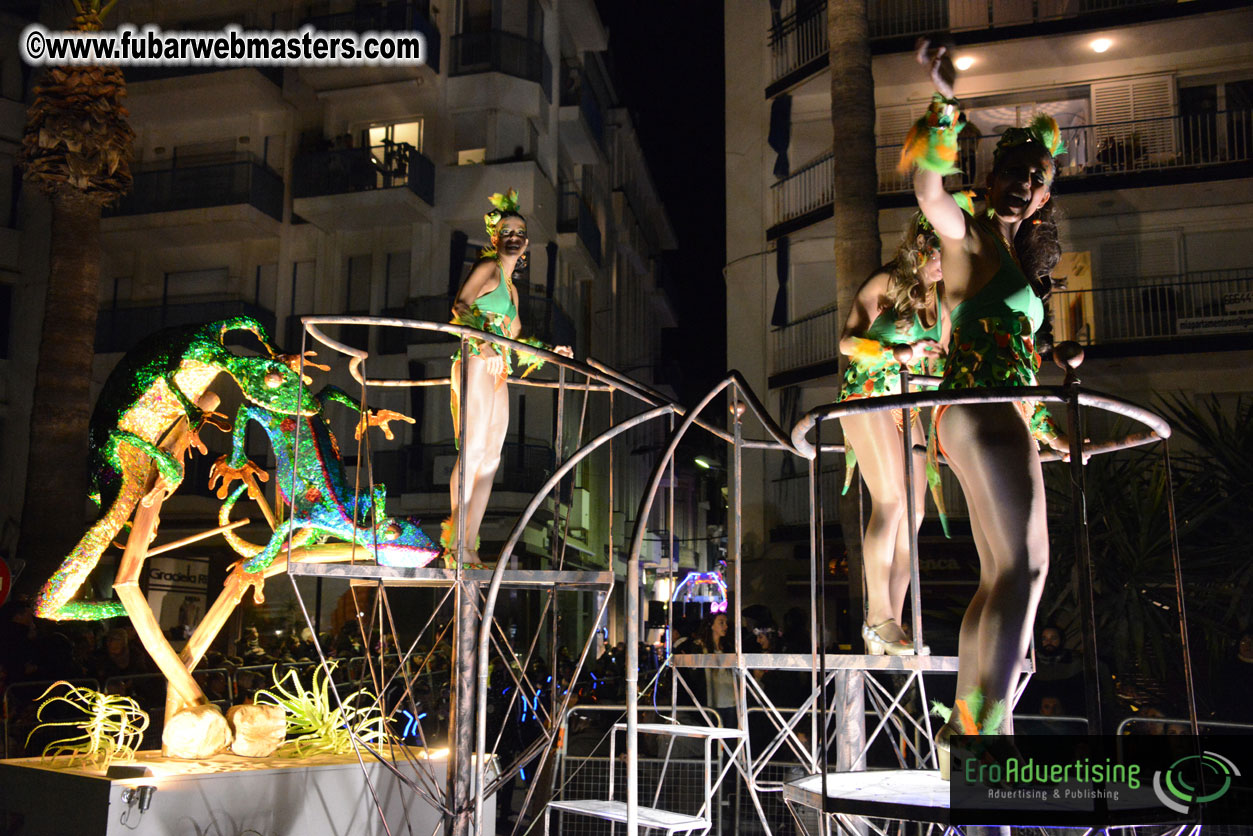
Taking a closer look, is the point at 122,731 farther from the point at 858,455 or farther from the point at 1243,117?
the point at 1243,117

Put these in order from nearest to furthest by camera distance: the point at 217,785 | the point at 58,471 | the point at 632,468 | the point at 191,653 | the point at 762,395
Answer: the point at 217,785 → the point at 191,653 → the point at 58,471 → the point at 762,395 → the point at 632,468

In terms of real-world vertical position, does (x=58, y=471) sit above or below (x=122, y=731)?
above

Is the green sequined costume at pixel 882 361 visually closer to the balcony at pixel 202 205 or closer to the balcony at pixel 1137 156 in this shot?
the balcony at pixel 1137 156

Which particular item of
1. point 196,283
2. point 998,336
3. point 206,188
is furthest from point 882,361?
point 196,283

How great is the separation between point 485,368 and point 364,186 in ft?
54.1

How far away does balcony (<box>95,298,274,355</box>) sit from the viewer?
21297 mm

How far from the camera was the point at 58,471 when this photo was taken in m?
11.1

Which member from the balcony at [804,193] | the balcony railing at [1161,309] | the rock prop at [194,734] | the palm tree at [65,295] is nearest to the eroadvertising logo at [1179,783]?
the rock prop at [194,734]

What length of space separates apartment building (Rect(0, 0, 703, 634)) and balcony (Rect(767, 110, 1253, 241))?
22.3 feet

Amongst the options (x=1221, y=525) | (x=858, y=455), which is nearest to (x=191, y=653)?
(x=858, y=455)

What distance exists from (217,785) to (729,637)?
5027 millimetres

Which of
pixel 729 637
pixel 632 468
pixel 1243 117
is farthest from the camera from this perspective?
pixel 632 468

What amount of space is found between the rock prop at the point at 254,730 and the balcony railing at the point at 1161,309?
45.2ft

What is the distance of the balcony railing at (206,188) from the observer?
818 inches
